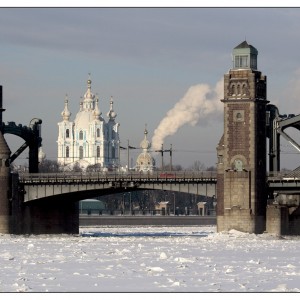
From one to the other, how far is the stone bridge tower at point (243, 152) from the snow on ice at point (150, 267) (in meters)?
23.7

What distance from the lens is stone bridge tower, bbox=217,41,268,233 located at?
142 m

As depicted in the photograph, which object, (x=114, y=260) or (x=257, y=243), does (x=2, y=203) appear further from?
(x=114, y=260)

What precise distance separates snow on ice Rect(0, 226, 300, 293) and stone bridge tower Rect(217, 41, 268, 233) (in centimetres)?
2371

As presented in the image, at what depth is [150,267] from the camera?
80.8 metres

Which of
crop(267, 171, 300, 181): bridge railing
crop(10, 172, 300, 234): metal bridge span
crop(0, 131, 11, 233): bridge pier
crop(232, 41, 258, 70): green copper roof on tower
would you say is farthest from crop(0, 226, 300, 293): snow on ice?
crop(0, 131, 11, 233): bridge pier

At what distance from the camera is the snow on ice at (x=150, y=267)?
6781cm

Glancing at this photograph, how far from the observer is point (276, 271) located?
77.9 metres

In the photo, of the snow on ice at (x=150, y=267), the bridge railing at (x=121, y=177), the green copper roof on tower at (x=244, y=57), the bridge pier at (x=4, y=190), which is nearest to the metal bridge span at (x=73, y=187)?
the bridge railing at (x=121, y=177)

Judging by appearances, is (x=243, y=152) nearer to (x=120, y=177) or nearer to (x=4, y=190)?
(x=120, y=177)

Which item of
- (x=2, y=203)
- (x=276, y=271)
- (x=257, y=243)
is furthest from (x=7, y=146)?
(x=276, y=271)

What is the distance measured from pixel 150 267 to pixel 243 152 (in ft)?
208

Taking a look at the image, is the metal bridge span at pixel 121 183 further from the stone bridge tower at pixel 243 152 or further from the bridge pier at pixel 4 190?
the stone bridge tower at pixel 243 152

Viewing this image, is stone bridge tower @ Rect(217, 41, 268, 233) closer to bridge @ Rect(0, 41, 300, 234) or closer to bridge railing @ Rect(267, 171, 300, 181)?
bridge @ Rect(0, 41, 300, 234)

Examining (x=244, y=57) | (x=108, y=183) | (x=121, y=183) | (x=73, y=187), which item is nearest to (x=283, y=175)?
(x=244, y=57)
